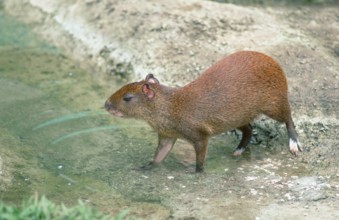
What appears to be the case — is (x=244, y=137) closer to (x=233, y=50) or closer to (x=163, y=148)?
(x=163, y=148)

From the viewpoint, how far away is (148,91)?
725 centimetres

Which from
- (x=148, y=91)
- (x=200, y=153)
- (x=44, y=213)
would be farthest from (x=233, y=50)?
(x=44, y=213)

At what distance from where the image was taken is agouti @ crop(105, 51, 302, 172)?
7.23m

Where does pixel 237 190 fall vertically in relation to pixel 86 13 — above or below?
below

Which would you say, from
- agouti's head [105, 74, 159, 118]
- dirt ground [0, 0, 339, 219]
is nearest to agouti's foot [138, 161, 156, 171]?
dirt ground [0, 0, 339, 219]

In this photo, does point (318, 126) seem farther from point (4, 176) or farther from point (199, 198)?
point (4, 176)

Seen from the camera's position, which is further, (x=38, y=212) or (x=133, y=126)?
(x=133, y=126)

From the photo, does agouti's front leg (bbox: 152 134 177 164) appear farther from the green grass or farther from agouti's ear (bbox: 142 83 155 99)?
the green grass

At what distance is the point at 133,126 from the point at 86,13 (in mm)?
2169

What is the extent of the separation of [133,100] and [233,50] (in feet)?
5.72

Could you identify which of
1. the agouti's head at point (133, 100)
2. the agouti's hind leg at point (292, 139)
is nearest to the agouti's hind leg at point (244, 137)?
the agouti's hind leg at point (292, 139)

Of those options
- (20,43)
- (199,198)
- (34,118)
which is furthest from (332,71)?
(20,43)

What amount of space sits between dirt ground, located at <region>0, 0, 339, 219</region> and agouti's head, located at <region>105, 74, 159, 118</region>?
0.67m

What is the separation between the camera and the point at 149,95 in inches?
286
